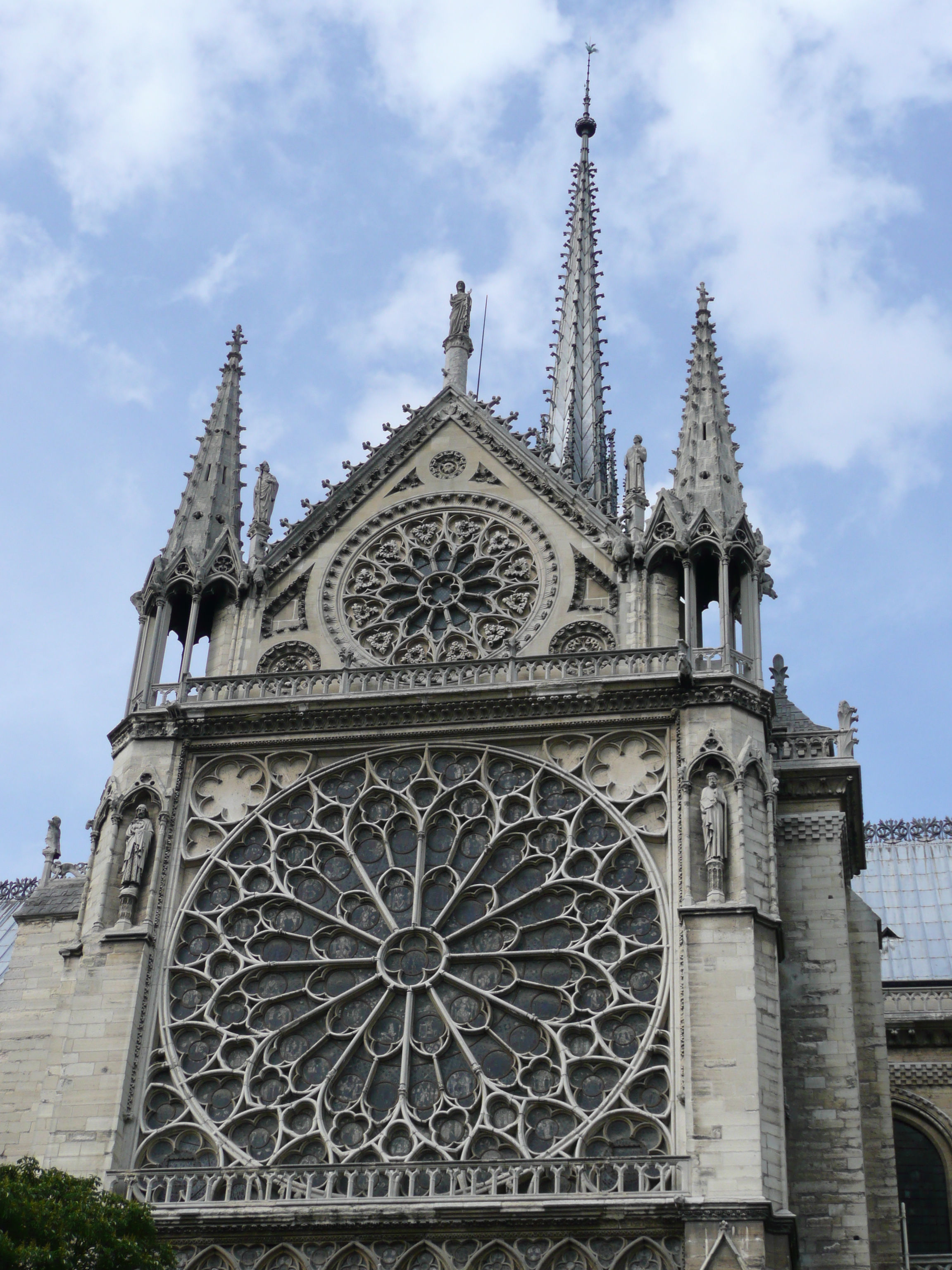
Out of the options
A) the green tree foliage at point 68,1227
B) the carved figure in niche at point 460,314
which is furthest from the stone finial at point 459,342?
the green tree foliage at point 68,1227

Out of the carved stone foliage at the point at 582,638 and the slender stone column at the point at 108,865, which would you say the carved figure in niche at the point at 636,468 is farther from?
the slender stone column at the point at 108,865

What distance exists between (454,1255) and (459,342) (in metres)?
14.6

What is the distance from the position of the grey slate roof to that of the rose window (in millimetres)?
9881

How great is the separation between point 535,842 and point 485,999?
2.21 m

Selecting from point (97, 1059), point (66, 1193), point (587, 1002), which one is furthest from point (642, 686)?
point (66, 1193)

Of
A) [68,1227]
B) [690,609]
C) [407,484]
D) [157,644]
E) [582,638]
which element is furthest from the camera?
[407,484]

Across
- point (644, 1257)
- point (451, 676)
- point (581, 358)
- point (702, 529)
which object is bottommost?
point (644, 1257)

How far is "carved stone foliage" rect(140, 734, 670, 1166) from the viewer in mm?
23547

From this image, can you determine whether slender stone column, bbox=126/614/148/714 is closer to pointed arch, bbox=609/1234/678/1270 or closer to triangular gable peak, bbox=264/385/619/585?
triangular gable peak, bbox=264/385/619/585

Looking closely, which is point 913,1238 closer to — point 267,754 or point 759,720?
point 759,720

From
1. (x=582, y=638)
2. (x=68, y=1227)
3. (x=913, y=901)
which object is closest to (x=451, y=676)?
(x=582, y=638)

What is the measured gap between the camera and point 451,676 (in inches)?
1053

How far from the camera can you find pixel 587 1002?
24.1 meters

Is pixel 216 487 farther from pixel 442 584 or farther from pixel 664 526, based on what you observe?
pixel 664 526
